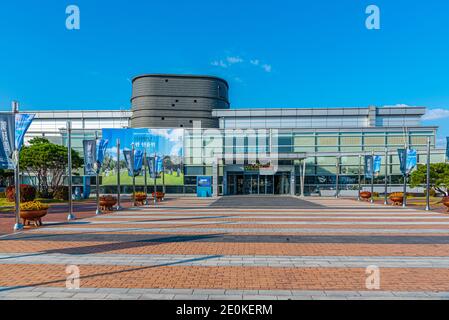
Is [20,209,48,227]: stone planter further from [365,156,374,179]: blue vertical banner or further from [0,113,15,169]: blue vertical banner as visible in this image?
[365,156,374,179]: blue vertical banner

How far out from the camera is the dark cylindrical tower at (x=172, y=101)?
217 feet

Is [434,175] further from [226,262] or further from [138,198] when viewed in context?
[226,262]

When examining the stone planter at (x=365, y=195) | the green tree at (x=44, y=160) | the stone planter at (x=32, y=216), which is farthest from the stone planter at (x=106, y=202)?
the stone planter at (x=365, y=195)

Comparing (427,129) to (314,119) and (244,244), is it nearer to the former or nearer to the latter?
(314,119)

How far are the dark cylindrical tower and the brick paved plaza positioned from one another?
54741 mm

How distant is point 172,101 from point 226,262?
61.8 meters

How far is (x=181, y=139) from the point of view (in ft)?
140

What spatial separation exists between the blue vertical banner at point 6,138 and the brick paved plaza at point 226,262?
10.8ft

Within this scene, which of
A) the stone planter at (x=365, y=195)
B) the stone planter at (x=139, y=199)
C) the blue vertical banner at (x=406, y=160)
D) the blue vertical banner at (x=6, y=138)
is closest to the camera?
the blue vertical banner at (x=6, y=138)

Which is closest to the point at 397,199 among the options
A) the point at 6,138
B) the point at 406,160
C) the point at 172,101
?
the point at 406,160

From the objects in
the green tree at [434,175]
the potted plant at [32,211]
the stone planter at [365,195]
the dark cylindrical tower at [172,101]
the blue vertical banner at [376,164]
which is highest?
the dark cylindrical tower at [172,101]

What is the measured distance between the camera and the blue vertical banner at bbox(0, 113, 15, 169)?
499 inches

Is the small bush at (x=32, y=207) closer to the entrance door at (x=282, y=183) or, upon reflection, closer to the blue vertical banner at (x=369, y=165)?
the blue vertical banner at (x=369, y=165)
